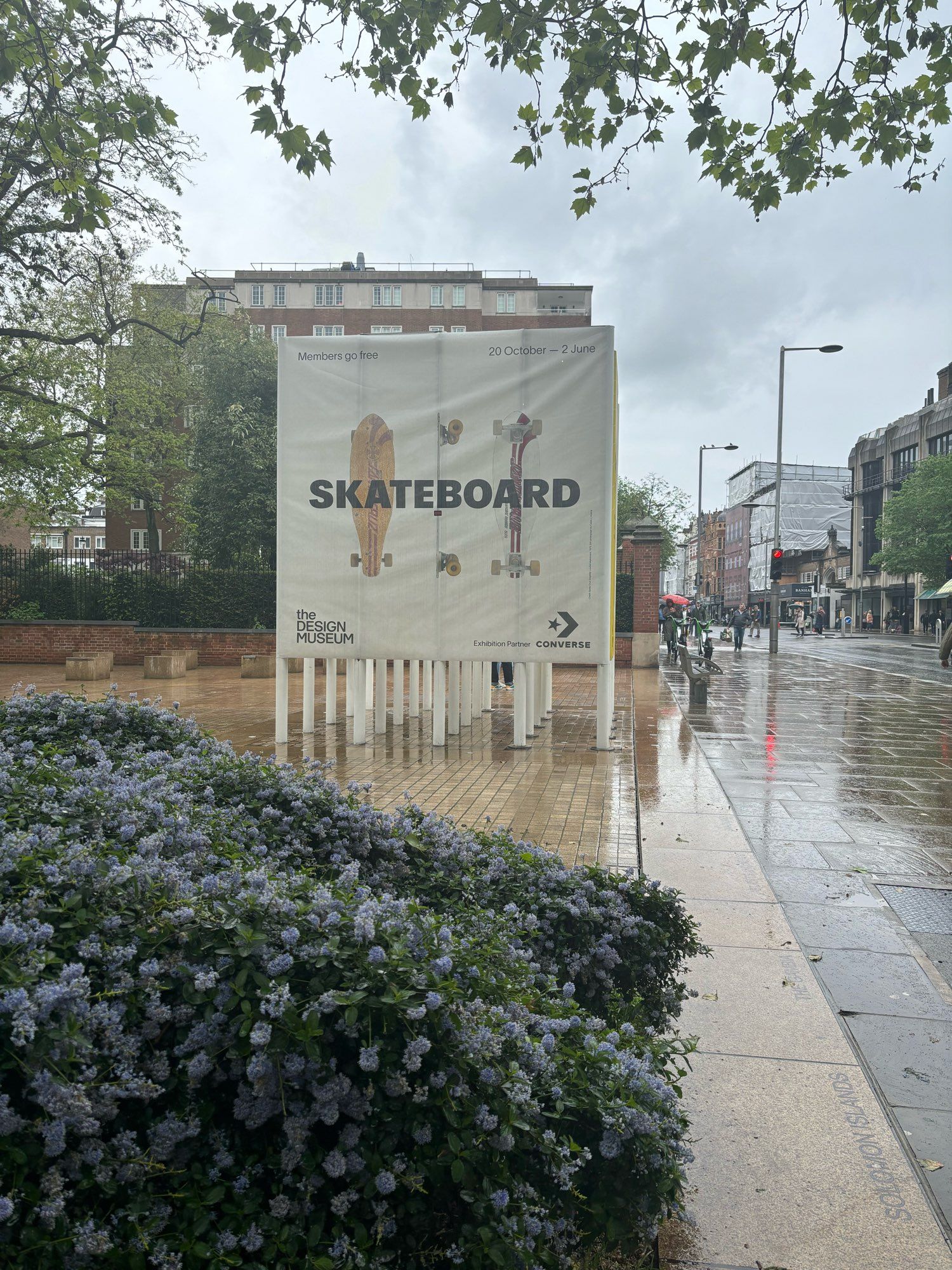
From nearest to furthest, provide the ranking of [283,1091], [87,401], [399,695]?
[283,1091] → [399,695] → [87,401]

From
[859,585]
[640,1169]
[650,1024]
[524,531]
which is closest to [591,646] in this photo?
[524,531]

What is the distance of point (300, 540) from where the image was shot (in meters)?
10.2

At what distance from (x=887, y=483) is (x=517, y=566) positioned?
65669 mm

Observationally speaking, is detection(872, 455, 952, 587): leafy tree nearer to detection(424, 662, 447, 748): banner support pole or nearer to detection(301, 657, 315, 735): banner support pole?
detection(424, 662, 447, 748): banner support pole

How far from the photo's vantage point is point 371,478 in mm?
10039

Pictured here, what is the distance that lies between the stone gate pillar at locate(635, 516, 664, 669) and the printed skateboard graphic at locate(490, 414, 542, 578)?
13888 mm

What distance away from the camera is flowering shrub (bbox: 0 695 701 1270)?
5.32 ft

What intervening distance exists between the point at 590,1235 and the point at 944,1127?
1.44m

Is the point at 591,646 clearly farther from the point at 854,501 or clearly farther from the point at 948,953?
the point at 854,501

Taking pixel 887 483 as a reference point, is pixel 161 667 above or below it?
below

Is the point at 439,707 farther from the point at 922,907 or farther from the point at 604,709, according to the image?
the point at 922,907

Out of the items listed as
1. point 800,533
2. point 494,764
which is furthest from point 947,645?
point 800,533

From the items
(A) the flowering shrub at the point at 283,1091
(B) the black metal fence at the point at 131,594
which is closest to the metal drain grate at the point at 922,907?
(A) the flowering shrub at the point at 283,1091

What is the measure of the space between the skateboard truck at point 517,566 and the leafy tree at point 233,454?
25.1 m
